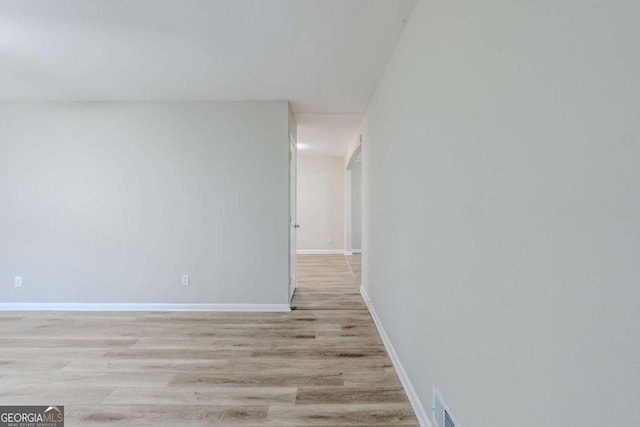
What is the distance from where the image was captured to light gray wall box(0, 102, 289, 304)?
3.60 metres

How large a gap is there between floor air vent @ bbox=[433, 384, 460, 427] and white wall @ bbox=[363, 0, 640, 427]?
58mm

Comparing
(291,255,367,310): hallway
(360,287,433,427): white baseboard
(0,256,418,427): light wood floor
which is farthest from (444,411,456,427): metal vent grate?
(291,255,367,310): hallway

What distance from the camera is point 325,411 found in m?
1.84

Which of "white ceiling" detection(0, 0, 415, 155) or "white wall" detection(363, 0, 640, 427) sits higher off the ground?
"white ceiling" detection(0, 0, 415, 155)

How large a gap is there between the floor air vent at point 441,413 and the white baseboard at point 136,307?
2.30 metres

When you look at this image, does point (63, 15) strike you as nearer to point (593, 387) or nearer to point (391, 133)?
point (391, 133)

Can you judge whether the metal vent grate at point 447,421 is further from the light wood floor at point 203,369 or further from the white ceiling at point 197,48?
the white ceiling at point 197,48

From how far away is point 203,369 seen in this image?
2.32 m

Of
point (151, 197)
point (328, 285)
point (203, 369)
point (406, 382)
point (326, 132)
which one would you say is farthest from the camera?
point (326, 132)

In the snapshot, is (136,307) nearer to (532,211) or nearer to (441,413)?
(441,413)

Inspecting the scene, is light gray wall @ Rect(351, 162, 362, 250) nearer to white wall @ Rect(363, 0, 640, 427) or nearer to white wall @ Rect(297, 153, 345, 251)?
white wall @ Rect(297, 153, 345, 251)

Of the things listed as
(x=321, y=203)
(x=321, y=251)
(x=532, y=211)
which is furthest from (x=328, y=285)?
(x=532, y=211)

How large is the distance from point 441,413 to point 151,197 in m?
3.52

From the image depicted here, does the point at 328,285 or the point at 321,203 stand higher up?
the point at 321,203
